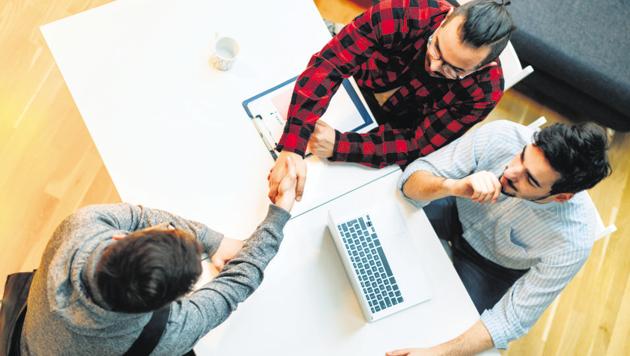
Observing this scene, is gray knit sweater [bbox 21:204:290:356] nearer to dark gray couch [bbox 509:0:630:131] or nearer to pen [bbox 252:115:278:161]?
pen [bbox 252:115:278:161]

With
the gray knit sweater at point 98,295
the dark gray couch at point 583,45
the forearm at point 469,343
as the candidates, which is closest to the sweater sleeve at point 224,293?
the gray knit sweater at point 98,295

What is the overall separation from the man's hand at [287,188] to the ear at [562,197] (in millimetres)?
728

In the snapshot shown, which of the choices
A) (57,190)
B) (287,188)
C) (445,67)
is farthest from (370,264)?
(57,190)

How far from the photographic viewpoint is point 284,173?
135cm

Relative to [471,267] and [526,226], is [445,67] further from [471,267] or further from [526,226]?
[471,267]

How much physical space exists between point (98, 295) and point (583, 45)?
2.14m

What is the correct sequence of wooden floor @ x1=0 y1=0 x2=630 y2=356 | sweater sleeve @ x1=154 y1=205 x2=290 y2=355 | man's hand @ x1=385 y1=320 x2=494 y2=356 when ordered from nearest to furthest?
sweater sleeve @ x1=154 y1=205 x2=290 y2=355, man's hand @ x1=385 y1=320 x2=494 y2=356, wooden floor @ x1=0 y1=0 x2=630 y2=356

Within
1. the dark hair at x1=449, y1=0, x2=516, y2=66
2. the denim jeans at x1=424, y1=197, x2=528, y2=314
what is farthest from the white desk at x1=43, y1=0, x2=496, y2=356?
the dark hair at x1=449, y1=0, x2=516, y2=66

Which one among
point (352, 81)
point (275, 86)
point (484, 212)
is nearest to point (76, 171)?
point (275, 86)

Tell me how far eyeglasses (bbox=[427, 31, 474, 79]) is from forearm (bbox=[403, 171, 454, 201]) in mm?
296

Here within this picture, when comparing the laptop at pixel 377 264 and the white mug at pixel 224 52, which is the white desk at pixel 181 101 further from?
the laptop at pixel 377 264

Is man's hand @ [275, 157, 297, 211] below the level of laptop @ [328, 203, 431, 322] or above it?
above

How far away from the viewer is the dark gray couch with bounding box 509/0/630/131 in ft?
6.77

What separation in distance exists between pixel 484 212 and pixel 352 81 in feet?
2.02
